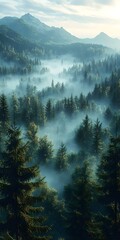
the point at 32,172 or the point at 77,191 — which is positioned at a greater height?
the point at 32,172

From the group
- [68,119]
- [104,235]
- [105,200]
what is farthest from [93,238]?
[68,119]

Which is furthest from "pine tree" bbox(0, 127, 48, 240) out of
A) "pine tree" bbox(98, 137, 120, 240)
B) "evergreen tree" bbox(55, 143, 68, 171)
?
"evergreen tree" bbox(55, 143, 68, 171)

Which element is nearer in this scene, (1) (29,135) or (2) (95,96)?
(1) (29,135)

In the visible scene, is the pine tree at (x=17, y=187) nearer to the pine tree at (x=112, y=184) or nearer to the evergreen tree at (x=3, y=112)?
the pine tree at (x=112, y=184)

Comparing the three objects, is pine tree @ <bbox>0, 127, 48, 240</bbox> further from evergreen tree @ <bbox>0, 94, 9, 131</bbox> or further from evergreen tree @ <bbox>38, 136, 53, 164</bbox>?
evergreen tree @ <bbox>0, 94, 9, 131</bbox>

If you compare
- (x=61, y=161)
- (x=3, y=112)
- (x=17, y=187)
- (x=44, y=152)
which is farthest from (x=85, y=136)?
(x=17, y=187)

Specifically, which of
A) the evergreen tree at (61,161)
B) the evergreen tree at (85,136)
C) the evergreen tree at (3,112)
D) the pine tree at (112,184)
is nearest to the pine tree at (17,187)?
the pine tree at (112,184)

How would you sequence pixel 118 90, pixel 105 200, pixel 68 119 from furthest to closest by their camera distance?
pixel 118 90
pixel 68 119
pixel 105 200

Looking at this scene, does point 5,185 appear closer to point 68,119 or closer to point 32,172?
point 32,172
